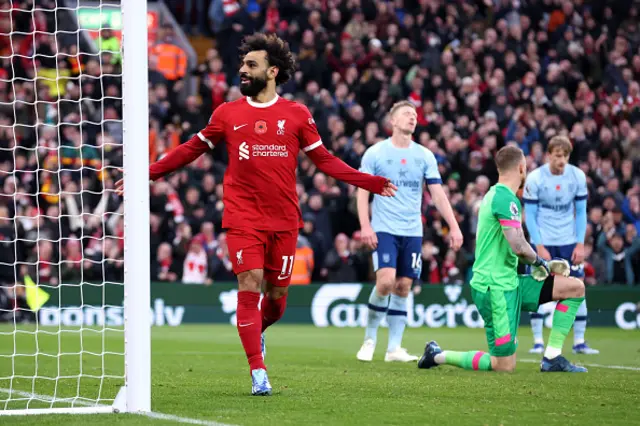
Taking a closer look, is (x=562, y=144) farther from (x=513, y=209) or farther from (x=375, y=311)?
Result: (x=513, y=209)

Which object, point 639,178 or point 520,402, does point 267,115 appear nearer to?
point 520,402

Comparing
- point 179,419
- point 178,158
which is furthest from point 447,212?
point 179,419

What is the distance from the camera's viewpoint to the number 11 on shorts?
27.5 ft

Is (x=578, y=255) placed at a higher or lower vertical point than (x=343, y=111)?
lower

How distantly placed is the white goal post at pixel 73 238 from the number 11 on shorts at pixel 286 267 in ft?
3.75

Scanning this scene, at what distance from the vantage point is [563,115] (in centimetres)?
2341

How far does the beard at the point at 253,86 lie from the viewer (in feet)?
27.2

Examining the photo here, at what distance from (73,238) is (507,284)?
12.4ft

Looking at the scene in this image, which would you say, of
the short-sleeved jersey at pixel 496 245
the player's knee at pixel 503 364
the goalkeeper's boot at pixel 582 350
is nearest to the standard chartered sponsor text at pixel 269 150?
the short-sleeved jersey at pixel 496 245

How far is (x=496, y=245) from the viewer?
9.96 m

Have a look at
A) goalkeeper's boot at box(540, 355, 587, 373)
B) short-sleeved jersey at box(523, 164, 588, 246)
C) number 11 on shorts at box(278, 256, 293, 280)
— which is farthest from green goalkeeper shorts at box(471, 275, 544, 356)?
short-sleeved jersey at box(523, 164, 588, 246)

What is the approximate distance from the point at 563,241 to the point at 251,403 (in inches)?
266

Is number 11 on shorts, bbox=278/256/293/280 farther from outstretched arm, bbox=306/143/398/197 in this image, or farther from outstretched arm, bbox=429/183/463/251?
outstretched arm, bbox=429/183/463/251

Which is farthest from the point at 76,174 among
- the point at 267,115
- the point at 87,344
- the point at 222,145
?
the point at 267,115
